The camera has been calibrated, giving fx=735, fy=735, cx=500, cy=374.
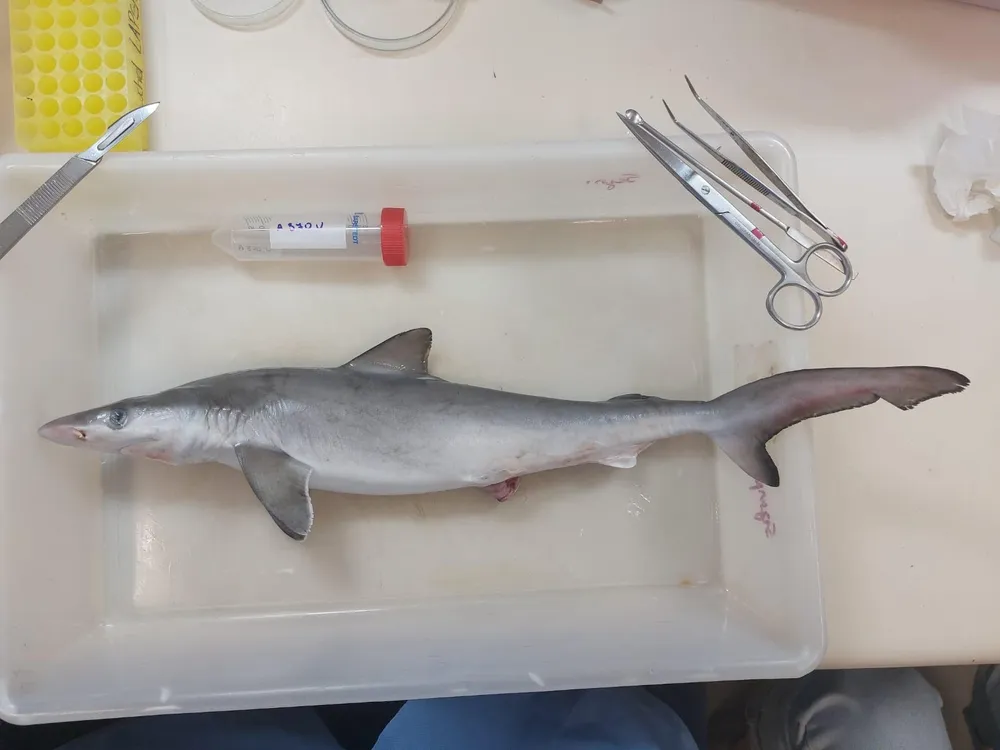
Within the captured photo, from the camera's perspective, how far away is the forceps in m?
0.76

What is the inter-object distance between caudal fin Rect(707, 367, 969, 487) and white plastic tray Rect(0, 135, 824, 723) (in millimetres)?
57

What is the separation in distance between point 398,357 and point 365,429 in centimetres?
10

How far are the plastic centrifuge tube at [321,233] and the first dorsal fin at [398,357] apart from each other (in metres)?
0.11

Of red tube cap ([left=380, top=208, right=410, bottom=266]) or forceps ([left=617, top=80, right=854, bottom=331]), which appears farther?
red tube cap ([left=380, top=208, right=410, bottom=266])

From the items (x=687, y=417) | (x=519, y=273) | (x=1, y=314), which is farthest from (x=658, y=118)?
(x=1, y=314)

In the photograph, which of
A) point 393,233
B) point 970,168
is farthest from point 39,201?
point 970,168

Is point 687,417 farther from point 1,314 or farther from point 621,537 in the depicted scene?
point 1,314

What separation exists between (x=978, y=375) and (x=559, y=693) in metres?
0.66

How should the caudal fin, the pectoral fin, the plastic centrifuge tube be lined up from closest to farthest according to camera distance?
the caudal fin
the pectoral fin
the plastic centrifuge tube

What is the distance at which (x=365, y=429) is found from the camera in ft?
2.71

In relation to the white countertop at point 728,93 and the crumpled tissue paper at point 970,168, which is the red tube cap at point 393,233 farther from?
the crumpled tissue paper at point 970,168

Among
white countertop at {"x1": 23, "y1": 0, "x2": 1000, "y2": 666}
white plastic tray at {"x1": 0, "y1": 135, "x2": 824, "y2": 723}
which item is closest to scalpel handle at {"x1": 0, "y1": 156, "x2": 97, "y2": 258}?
white plastic tray at {"x1": 0, "y1": 135, "x2": 824, "y2": 723}

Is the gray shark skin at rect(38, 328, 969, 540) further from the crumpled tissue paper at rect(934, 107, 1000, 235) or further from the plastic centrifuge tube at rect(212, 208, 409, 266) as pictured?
the crumpled tissue paper at rect(934, 107, 1000, 235)

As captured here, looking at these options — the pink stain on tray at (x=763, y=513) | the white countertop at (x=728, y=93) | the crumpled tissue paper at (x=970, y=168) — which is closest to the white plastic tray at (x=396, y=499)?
the pink stain on tray at (x=763, y=513)
